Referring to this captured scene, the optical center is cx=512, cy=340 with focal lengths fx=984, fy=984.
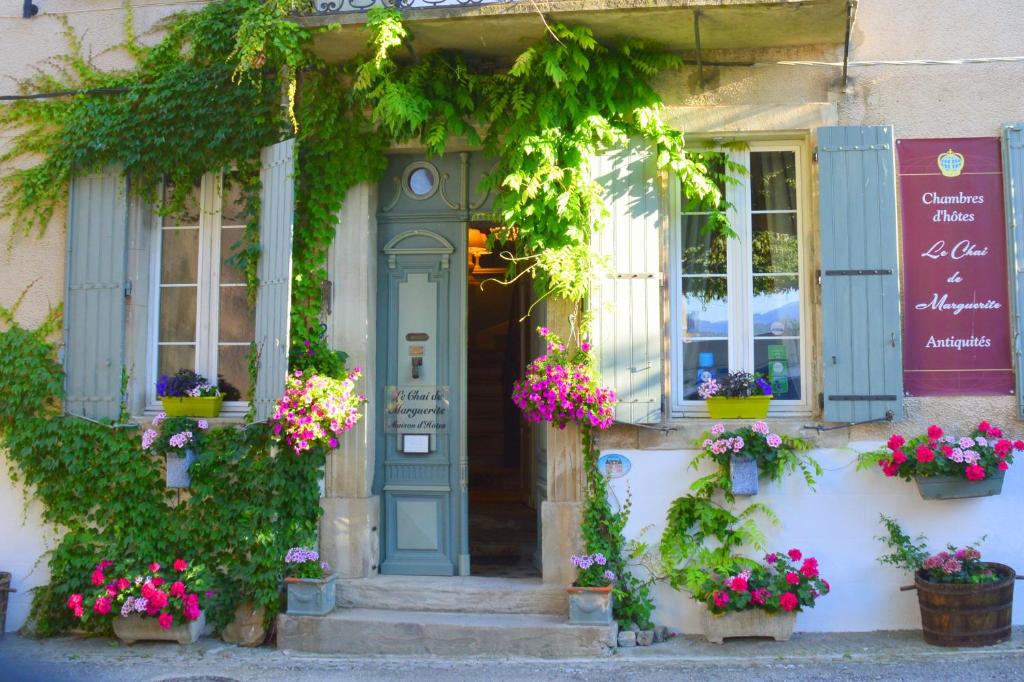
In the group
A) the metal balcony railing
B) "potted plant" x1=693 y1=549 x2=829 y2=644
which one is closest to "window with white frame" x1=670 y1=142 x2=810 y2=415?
"potted plant" x1=693 y1=549 x2=829 y2=644

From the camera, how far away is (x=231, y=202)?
676 centimetres

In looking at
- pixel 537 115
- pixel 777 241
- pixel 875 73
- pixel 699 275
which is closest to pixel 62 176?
pixel 537 115

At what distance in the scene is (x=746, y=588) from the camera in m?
5.50

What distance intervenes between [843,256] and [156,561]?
15.1 feet

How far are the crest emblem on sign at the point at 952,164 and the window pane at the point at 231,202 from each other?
453cm

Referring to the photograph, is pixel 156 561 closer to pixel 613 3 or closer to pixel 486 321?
pixel 613 3

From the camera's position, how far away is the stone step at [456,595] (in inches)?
235

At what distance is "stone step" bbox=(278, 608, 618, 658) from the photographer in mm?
5555

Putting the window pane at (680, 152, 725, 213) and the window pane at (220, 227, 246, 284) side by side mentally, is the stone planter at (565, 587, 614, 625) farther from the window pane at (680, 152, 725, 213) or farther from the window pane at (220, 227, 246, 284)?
the window pane at (220, 227, 246, 284)

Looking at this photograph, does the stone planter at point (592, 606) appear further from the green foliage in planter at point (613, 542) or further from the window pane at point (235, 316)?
the window pane at point (235, 316)

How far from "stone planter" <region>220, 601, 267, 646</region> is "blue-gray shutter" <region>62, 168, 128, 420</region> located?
1.62 metres

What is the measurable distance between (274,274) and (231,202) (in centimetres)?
98

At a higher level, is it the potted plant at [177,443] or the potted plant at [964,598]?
the potted plant at [177,443]

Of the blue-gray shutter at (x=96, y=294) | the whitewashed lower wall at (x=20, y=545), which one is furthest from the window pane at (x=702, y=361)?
the whitewashed lower wall at (x=20, y=545)
